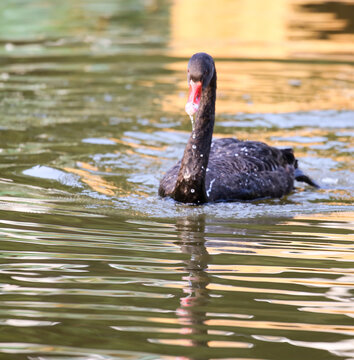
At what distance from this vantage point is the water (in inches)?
145

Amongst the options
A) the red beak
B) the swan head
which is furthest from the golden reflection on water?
the red beak

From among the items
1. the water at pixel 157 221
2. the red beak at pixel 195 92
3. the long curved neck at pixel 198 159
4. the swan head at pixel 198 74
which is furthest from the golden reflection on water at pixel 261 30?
the red beak at pixel 195 92

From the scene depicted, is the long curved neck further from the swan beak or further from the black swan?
the swan beak

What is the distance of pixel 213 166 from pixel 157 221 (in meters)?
1.23

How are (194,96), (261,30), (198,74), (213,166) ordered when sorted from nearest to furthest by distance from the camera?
(194,96) < (198,74) < (213,166) < (261,30)

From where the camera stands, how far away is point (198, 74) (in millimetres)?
6309

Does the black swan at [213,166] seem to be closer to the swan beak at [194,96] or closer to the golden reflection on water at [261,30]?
the swan beak at [194,96]

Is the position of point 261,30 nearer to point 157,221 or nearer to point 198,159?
point 198,159

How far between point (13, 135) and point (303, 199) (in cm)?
371

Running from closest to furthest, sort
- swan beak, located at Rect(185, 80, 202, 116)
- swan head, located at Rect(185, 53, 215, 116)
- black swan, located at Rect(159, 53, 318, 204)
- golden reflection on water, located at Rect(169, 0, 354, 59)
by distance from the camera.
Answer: swan beak, located at Rect(185, 80, 202, 116)
swan head, located at Rect(185, 53, 215, 116)
black swan, located at Rect(159, 53, 318, 204)
golden reflection on water, located at Rect(169, 0, 354, 59)

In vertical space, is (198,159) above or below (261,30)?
below

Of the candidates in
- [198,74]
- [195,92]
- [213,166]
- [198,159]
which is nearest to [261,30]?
[213,166]

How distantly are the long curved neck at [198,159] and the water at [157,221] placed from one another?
14 centimetres

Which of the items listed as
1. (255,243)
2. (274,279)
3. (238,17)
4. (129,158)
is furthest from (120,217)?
(238,17)
